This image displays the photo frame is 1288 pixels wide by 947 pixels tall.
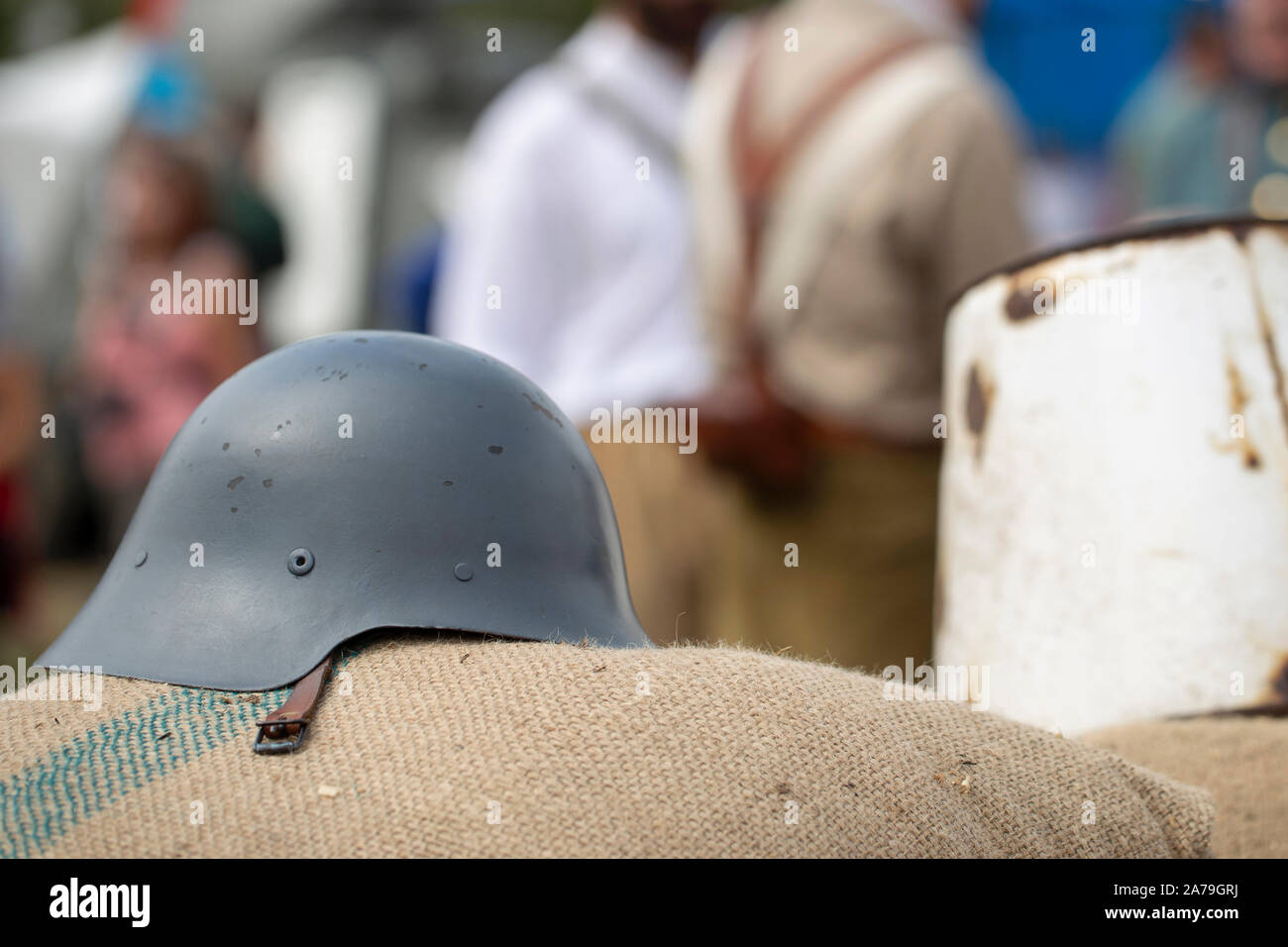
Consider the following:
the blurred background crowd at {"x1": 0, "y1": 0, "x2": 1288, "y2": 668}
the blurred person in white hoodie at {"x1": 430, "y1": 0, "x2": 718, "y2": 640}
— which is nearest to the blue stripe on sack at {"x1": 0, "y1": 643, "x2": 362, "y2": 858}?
the blurred background crowd at {"x1": 0, "y1": 0, "x2": 1288, "y2": 668}

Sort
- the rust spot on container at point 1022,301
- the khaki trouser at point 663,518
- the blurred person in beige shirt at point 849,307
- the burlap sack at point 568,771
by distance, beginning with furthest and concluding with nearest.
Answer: the khaki trouser at point 663,518
the blurred person in beige shirt at point 849,307
the rust spot on container at point 1022,301
the burlap sack at point 568,771

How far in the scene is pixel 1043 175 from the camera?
5215 millimetres

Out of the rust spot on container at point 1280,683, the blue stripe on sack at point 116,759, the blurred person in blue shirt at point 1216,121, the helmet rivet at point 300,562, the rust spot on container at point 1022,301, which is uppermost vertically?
the blurred person in blue shirt at point 1216,121

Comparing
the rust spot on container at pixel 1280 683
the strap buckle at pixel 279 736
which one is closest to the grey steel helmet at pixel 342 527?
the strap buckle at pixel 279 736

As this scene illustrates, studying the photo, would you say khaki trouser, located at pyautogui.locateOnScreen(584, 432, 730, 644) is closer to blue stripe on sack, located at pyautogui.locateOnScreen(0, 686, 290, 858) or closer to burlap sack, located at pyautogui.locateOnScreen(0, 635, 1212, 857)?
burlap sack, located at pyautogui.locateOnScreen(0, 635, 1212, 857)

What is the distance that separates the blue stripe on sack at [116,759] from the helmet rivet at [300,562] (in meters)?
0.13

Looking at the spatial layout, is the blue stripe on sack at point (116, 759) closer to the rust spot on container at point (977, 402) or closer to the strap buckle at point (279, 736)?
the strap buckle at point (279, 736)

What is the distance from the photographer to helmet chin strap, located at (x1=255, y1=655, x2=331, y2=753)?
44.6 inches

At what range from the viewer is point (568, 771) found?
1116 mm

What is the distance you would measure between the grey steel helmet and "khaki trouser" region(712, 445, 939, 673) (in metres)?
1.11

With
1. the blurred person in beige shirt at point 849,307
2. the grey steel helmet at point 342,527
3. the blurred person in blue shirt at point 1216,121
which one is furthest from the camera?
the blurred person in blue shirt at point 1216,121

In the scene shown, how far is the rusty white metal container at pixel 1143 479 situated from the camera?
5.37 ft

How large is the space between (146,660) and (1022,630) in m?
1.10
